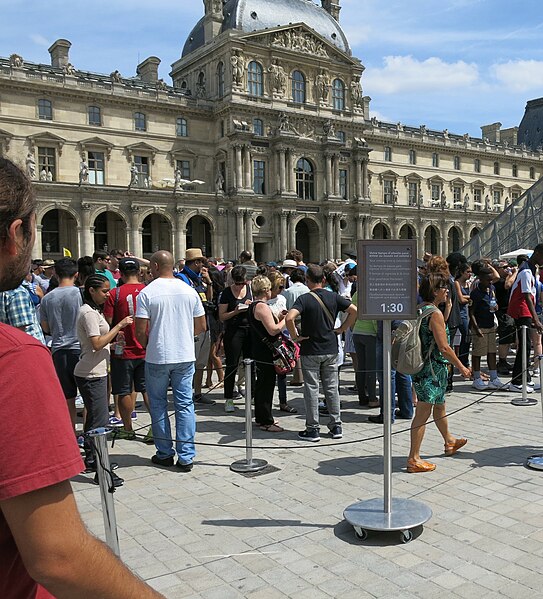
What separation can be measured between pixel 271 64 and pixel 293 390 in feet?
127

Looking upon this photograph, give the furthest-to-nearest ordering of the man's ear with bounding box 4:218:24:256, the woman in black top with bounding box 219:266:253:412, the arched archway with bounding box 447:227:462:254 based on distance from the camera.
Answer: the arched archway with bounding box 447:227:462:254 < the woman in black top with bounding box 219:266:253:412 < the man's ear with bounding box 4:218:24:256

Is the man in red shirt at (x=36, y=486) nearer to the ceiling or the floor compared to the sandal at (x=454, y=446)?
nearer to the ceiling

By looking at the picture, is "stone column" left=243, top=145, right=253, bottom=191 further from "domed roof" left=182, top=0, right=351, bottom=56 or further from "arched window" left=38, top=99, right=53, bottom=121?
"arched window" left=38, top=99, right=53, bottom=121

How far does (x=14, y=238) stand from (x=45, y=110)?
41366 millimetres

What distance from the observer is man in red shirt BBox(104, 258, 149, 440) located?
24.6ft

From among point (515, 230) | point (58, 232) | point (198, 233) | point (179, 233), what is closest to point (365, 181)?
point (198, 233)

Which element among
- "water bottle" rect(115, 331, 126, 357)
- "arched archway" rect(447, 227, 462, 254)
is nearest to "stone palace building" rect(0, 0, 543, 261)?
"arched archway" rect(447, 227, 462, 254)

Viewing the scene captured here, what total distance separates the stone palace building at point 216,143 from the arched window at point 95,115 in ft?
0.31

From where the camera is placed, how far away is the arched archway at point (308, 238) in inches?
1847

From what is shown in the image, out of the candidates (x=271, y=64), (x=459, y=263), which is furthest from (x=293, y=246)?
(x=459, y=263)

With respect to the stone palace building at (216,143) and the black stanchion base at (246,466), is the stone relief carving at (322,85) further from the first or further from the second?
the black stanchion base at (246,466)

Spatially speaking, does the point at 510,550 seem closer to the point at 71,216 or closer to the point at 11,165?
the point at 11,165

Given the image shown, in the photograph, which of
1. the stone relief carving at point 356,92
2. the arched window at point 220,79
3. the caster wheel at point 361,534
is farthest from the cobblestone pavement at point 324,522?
the stone relief carving at point 356,92

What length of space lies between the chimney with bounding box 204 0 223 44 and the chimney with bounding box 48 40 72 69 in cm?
1042
